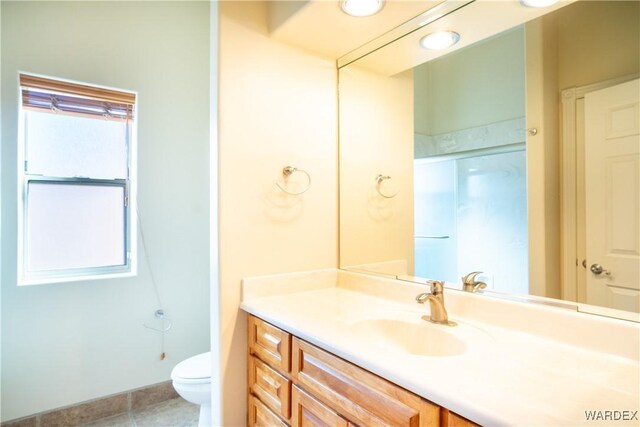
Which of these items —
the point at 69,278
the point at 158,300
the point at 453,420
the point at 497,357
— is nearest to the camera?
the point at 453,420

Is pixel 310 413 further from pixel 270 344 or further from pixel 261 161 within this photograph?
pixel 261 161

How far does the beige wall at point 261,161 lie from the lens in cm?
142

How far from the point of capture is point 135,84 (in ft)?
7.25

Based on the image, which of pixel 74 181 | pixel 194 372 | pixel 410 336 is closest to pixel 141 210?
pixel 74 181

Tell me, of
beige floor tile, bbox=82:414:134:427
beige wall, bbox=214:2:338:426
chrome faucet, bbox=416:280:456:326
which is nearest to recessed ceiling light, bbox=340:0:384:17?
beige wall, bbox=214:2:338:426

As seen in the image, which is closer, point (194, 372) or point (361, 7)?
point (361, 7)

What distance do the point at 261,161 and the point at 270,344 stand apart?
2.56 ft

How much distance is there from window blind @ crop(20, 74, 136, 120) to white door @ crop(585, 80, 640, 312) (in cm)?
249

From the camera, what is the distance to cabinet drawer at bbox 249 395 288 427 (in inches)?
49.6

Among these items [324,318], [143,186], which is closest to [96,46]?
[143,186]

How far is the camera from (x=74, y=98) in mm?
2098

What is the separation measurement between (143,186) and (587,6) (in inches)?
95.1

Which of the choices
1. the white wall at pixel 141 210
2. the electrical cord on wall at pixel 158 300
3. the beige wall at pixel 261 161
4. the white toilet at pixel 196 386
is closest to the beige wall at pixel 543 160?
the beige wall at pixel 261 161

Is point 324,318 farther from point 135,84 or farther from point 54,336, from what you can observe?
point 135,84
